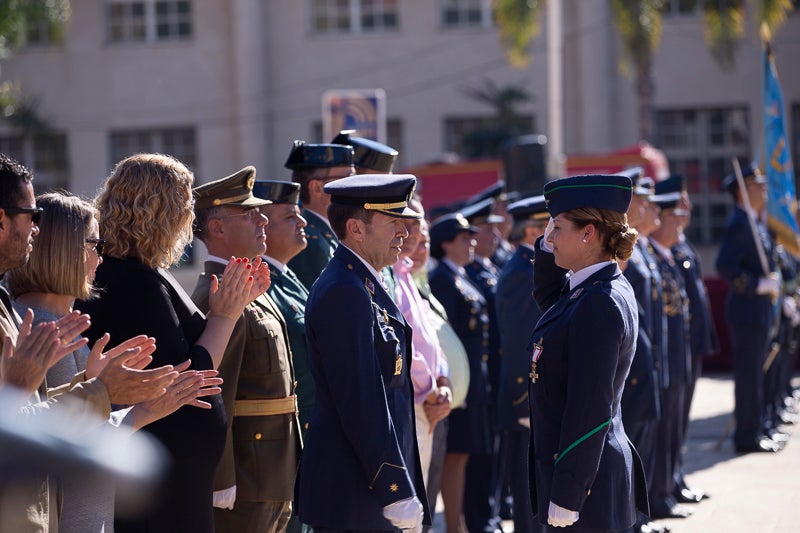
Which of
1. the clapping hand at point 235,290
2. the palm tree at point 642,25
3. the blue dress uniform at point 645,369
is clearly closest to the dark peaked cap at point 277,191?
the clapping hand at point 235,290

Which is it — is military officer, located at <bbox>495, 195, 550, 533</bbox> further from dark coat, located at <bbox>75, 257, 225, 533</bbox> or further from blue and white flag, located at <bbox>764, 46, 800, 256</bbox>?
blue and white flag, located at <bbox>764, 46, 800, 256</bbox>

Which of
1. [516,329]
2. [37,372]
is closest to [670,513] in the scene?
[516,329]

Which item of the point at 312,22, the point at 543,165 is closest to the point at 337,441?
the point at 543,165

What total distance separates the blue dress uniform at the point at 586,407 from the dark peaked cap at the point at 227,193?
52.2 inches

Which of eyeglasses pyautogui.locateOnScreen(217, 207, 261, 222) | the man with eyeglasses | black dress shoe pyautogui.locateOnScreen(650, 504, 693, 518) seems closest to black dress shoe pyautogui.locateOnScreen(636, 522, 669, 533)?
black dress shoe pyautogui.locateOnScreen(650, 504, 693, 518)

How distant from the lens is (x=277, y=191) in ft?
16.8

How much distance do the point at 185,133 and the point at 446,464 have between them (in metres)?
23.7

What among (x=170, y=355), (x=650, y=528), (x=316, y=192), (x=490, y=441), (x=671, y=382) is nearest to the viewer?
(x=170, y=355)

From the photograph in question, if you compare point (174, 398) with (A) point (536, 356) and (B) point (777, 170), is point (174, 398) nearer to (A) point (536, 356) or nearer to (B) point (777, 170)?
(A) point (536, 356)

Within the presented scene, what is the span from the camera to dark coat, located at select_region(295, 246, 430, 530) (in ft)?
12.7

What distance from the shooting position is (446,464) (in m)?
6.99

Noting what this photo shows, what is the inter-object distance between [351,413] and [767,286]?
265 inches

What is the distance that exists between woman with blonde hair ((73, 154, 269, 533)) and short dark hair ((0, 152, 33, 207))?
605 millimetres

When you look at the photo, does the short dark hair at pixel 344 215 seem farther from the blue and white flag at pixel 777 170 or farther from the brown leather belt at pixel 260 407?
the blue and white flag at pixel 777 170
